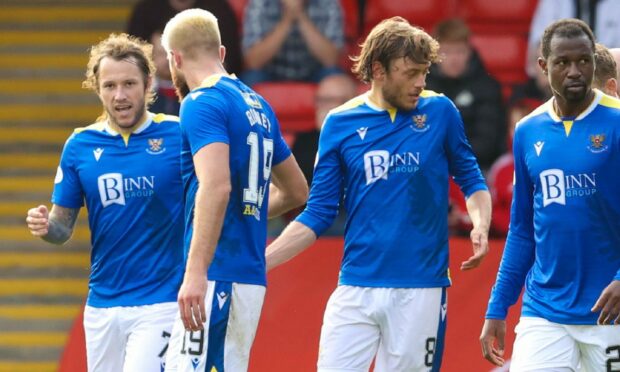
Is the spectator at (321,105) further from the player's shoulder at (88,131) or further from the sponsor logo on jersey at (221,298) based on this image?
the sponsor logo on jersey at (221,298)

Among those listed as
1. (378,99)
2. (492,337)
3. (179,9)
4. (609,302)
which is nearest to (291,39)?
(179,9)

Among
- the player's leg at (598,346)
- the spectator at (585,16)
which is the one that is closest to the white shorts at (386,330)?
the player's leg at (598,346)

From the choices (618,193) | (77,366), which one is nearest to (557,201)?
(618,193)

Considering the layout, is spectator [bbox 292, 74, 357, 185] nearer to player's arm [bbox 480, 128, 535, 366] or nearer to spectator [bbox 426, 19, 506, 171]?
spectator [bbox 426, 19, 506, 171]

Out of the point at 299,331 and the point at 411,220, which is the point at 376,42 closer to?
the point at 411,220

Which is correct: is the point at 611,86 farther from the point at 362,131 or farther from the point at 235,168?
the point at 235,168

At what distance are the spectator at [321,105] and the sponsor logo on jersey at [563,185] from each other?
4964 millimetres

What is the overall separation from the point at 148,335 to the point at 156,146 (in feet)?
3.24

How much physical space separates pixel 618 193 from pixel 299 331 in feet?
12.5

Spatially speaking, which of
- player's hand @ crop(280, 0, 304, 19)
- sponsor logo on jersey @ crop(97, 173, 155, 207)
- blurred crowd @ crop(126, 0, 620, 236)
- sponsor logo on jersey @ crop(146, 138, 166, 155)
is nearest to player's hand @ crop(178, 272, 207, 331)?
sponsor logo on jersey @ crop(97, 173, 155, 207)

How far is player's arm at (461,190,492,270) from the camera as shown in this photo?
240 inches

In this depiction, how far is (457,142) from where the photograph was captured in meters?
6.48

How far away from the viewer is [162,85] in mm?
11375

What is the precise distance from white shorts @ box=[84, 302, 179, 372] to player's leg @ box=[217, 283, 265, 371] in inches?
42.2
